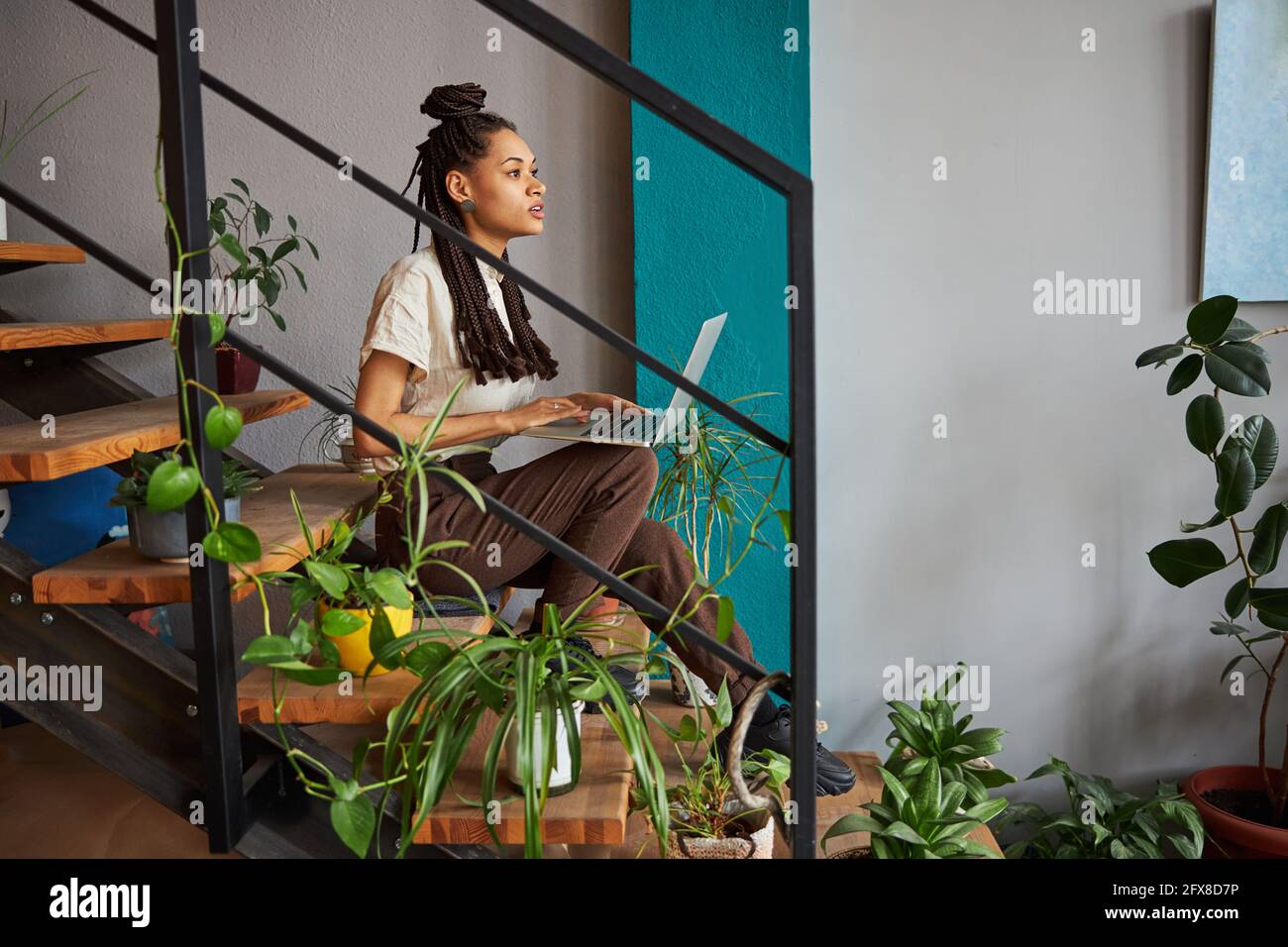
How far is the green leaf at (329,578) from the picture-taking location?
1.41m

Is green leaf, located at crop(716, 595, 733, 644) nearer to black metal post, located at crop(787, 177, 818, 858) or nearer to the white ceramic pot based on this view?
black metal post, located at crop(787, 177, 818, 858)

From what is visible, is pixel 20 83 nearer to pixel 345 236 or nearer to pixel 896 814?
pixel 345 236

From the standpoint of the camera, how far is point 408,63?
2941 mm

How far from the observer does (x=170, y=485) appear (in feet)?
4.37

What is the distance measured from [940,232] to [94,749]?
238 centimetres

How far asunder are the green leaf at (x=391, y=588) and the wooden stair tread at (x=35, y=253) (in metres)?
1.16

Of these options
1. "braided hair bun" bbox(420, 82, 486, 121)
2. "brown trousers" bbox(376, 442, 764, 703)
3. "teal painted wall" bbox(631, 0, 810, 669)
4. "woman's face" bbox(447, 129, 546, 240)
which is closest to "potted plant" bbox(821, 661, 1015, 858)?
"brown trousers" bbox(376, 442, 764, 703)

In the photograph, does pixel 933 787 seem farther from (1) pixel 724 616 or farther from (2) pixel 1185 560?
(2) pixel 1185 560

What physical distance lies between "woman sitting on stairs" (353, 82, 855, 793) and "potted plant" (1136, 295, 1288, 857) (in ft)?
4.20

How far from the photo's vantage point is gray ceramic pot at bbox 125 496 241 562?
5.01ft

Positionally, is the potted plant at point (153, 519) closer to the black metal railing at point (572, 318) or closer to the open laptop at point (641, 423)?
the black metal railing at point (572, 318)

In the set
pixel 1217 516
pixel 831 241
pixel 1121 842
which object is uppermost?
pixel 831 241

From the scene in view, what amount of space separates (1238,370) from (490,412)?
1.78 meters
